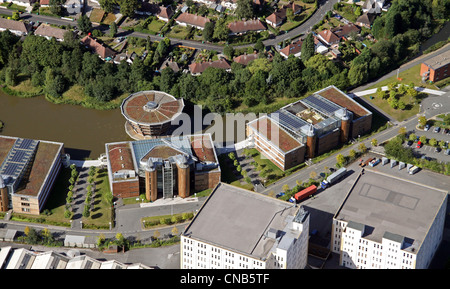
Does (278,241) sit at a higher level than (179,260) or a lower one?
higher

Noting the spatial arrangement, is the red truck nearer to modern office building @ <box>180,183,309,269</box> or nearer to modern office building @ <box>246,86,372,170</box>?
modern office building @ <box>246,86,372,170</box>

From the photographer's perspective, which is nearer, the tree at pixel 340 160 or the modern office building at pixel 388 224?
the modern office building at pixel 388 224

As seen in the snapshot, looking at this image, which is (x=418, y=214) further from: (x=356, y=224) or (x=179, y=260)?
(x=179, y=260)

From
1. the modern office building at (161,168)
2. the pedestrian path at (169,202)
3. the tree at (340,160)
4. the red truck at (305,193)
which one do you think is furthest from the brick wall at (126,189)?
the tree at (340,160)

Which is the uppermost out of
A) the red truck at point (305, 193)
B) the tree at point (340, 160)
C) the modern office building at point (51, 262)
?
the tree at point (340, 160)

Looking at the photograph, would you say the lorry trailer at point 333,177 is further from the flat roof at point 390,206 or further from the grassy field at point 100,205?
the grassy field at point 100,205

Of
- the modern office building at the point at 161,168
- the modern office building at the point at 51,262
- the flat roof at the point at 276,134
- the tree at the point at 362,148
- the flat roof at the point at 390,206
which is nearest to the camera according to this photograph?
the flat roof at the point at 390,206

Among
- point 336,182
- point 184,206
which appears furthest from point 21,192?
point 336,182
